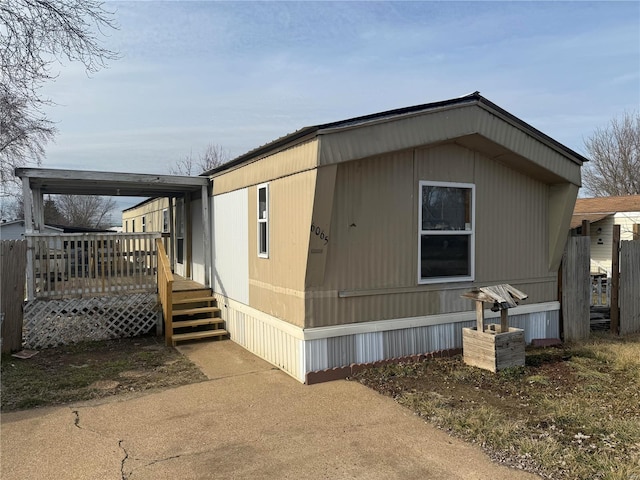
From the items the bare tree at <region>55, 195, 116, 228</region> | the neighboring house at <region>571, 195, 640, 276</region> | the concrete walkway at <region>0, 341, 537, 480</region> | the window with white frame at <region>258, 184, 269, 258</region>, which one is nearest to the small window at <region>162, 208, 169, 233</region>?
the window with white frame at <region>258, 184, 269, 258</region>

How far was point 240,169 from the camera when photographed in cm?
781

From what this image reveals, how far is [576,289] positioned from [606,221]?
12.5 meters

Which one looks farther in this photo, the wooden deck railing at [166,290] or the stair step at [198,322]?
the stair step at [198,322]

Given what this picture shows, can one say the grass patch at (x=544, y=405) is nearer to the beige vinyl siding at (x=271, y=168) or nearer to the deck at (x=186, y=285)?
the beige vinyl siding at (x=271, y=168)

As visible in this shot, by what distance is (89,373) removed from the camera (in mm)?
6172

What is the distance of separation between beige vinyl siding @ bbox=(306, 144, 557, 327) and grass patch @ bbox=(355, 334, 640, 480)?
886 millimetres

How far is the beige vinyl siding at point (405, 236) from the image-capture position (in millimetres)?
5805

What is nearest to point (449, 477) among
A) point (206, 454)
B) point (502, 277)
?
point (206, 454)

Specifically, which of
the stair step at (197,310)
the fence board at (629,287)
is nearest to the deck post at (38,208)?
the stair step at (197,310)

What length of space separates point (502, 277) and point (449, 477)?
4.33 meters

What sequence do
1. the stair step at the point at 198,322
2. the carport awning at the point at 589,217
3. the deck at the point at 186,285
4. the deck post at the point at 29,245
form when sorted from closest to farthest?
1. the deck post at the point at 29,245
2. the stair step at the point at 198,322
3. the deck at the point at 186,285
4. the carport awning at the point at 589,217

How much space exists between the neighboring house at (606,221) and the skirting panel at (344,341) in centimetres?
1159

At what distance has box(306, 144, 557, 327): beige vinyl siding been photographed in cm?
580

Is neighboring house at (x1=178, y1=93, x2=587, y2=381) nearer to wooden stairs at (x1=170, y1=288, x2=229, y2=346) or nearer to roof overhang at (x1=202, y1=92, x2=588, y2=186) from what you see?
roof overhang at (x1=202, y1=92, x2=588, y2=186)
